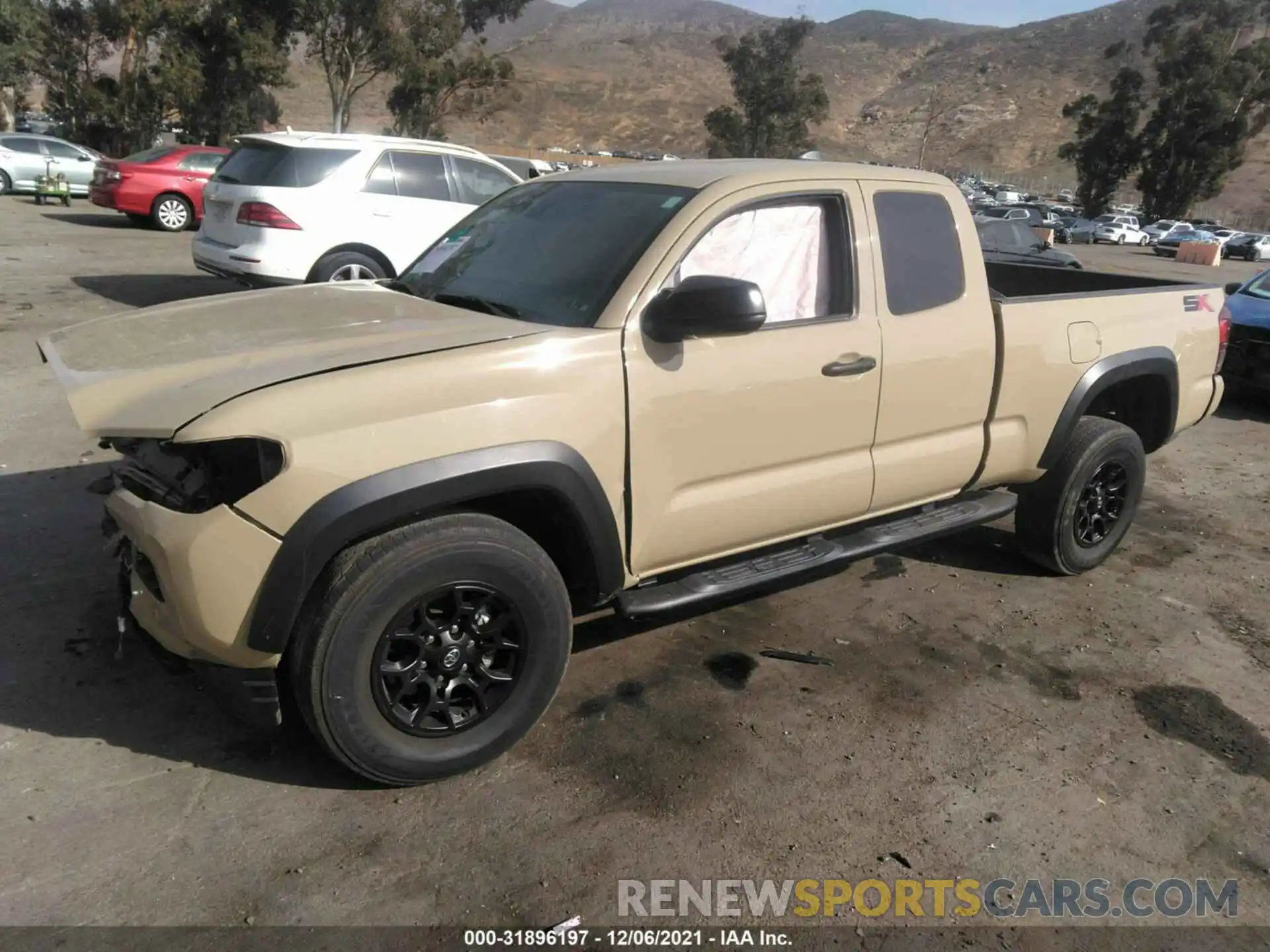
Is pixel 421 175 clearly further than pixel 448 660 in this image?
Yes

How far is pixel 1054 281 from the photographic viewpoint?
6023 mm

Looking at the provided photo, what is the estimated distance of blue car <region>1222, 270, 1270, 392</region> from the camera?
879cm

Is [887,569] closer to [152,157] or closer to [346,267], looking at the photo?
[346,267]

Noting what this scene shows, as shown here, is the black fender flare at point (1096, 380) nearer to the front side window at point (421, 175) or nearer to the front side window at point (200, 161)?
the front side window at point (421, 175)

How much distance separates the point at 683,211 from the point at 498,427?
3.60 feet

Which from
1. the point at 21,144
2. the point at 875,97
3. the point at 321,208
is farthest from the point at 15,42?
the point at 875,97

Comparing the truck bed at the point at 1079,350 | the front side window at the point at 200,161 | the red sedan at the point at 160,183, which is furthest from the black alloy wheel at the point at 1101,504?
the front side window at the point at 200,161

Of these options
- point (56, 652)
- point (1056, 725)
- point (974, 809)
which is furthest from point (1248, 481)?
point (56, 652)

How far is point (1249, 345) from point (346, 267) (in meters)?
8.34

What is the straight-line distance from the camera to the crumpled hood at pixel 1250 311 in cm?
883

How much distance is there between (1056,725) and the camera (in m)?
3.63

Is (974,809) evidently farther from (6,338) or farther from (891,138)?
(891,138)

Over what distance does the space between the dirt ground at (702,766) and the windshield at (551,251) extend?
1.44 metres

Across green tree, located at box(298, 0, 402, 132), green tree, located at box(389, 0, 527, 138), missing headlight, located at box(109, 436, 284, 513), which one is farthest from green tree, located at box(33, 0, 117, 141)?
missing headlight, located at box(109, 436, 284, 513)
